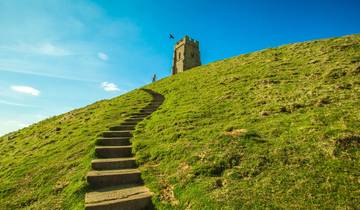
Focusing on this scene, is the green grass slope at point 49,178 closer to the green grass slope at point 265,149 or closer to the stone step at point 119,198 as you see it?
the stone step at point 119,198

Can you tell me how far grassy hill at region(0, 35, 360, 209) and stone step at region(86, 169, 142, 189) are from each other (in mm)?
314

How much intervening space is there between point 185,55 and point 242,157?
53819 millimetres

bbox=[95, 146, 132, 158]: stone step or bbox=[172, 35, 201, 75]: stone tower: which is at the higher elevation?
bbox=[172, 35, 201, 75]: stone tower

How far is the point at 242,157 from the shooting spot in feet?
23.7

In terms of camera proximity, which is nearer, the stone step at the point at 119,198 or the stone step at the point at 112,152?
the stone step at the point at 119,198

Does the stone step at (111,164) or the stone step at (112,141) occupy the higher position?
the stone step at (112,141)

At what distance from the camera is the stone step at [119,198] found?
18.8 ft

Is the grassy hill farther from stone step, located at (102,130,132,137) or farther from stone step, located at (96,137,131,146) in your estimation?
stone step, located at (102,130,132,137)

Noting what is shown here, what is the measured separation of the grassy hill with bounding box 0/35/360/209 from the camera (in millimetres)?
5484

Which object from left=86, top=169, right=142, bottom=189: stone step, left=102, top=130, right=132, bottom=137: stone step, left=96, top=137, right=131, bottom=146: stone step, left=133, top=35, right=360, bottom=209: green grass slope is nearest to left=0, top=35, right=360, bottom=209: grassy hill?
left=133, top=35, right=360, bottom=209: green grass slope

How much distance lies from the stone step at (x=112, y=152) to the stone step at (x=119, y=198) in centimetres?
273

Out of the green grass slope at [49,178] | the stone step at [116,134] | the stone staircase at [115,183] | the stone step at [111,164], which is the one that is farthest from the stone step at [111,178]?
the stone step at [116,134]

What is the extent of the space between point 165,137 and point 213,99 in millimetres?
6579

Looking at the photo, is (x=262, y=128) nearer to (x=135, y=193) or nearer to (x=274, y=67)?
(x=135, y=193)
